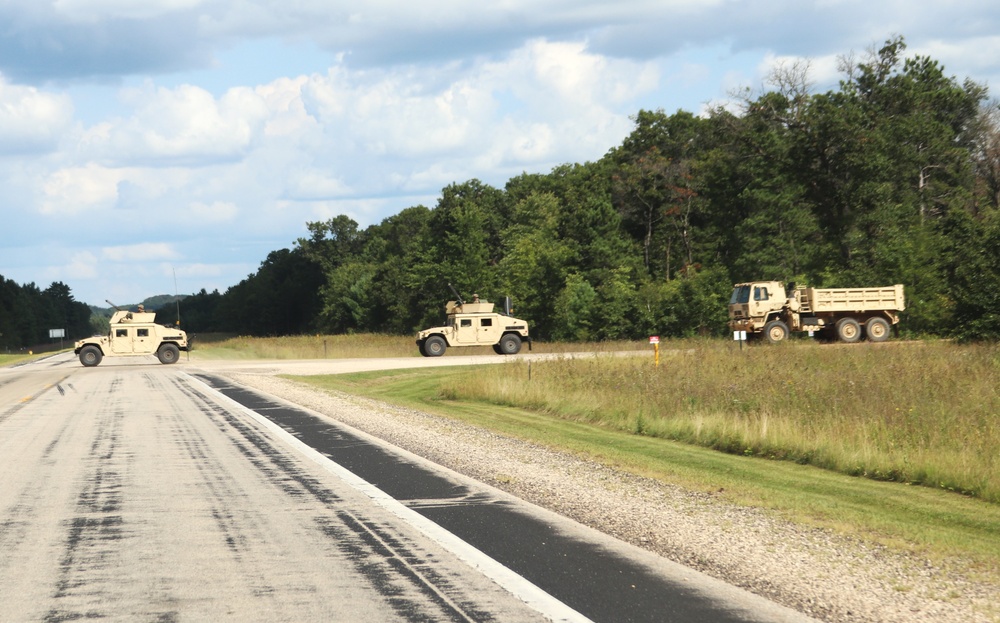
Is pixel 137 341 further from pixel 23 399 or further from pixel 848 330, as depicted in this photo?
pixel 848 330

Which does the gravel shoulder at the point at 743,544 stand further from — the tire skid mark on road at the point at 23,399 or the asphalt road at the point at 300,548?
the tire skid mark on road at the point at 23,399

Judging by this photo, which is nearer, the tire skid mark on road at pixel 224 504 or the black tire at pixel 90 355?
the tire skid mark on road at pixel 224 504

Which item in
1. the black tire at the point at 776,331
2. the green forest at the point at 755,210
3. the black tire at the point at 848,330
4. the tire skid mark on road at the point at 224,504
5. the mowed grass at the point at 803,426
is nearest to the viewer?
the tire skid mark on road at the point at 224,504

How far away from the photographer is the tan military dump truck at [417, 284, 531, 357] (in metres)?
47.4

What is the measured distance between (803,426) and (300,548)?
9.91 m

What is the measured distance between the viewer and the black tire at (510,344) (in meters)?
47.9

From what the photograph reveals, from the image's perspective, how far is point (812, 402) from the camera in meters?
17.3

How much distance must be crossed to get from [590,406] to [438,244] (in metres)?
66.4

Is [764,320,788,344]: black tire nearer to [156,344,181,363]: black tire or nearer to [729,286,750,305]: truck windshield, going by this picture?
[729,286,750,305]: truck windshield

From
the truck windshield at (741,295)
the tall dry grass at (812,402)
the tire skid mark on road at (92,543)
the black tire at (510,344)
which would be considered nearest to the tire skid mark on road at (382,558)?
the tire skid mark on road at (92,543)

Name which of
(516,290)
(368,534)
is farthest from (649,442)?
(516,290)

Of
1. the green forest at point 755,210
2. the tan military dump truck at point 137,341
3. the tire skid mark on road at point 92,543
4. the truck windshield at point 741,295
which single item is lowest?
the tire skid mark on road at point 92,543

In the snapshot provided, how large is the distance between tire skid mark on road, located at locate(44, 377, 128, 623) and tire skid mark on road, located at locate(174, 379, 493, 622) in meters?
1.58

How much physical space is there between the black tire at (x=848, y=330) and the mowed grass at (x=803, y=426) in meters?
13.2
